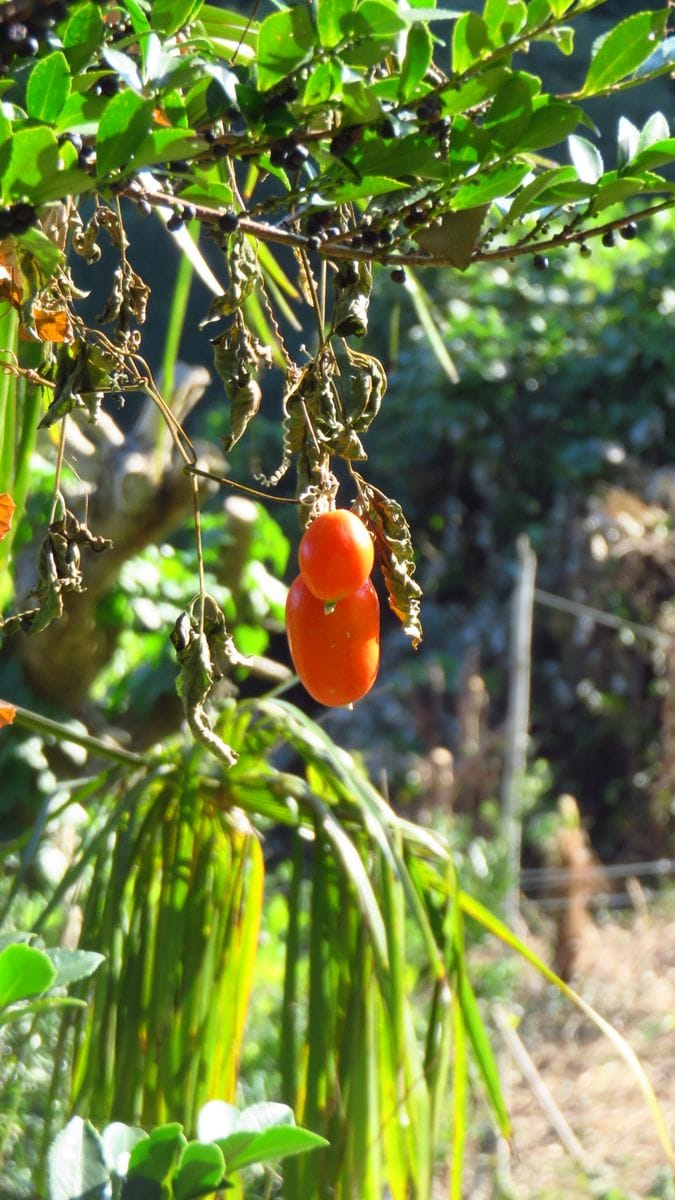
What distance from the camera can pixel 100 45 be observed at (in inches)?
19.7

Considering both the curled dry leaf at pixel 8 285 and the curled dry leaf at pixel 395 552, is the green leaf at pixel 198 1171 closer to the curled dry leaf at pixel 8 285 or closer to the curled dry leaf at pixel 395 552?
the curled dry leaf at pixel 395 552

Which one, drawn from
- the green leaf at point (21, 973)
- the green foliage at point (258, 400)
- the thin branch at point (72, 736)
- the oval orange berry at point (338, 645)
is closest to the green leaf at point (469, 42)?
the green foliage at point (258, 400)

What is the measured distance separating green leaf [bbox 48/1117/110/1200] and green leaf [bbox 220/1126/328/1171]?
47 mm

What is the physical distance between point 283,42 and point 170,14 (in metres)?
0.05

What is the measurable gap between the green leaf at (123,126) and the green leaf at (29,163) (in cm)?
2

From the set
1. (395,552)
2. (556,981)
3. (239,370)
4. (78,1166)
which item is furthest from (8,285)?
(556,981)

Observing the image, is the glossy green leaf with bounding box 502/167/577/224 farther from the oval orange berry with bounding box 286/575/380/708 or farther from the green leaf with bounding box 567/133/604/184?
the oval orange berry with bounding box 286/575/380/708

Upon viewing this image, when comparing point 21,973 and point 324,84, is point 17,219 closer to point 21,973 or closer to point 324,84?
point 324,84

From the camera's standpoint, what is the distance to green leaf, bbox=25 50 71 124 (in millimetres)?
453

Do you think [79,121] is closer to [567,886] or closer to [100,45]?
[100,45]

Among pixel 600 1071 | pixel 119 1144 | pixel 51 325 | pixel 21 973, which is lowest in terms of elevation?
pixel 600 1071

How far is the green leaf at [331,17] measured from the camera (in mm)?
472

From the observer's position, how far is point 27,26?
454 mm

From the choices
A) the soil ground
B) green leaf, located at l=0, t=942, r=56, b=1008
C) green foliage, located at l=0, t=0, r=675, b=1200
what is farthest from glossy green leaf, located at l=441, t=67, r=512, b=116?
the soil ground
